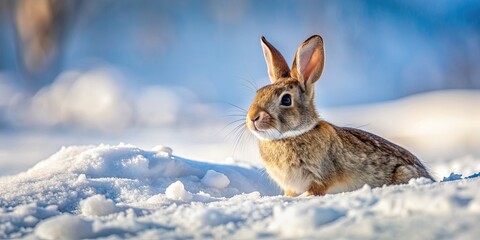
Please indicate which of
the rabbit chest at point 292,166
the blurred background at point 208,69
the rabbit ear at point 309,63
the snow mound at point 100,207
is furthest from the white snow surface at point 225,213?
the blurred background at point 208,69

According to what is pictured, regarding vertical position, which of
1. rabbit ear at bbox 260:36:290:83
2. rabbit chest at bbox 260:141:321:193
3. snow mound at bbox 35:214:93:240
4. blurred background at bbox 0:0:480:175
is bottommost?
snow mound at bbox 35:214:93:240

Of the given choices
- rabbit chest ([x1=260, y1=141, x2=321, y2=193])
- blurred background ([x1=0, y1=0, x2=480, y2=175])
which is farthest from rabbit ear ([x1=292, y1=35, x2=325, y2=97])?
blurred background ([x1=0, y1=0, x2=480, y2=175])

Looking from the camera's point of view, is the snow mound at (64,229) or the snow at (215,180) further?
the snow at (215,180)

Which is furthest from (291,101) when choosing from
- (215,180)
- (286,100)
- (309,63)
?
(215,180)

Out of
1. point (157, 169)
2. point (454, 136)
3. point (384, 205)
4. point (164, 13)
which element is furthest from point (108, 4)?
point (384, 205)

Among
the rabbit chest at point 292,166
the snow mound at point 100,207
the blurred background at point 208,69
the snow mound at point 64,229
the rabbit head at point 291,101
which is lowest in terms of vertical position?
the snow mound at point 64,229

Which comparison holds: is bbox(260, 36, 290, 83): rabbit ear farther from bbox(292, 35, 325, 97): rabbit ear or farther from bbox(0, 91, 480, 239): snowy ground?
bbox(0, 91, 480, 239): snowy ground

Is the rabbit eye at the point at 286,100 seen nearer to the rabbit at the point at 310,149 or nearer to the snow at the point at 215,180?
the rabbit at the point at 310,149

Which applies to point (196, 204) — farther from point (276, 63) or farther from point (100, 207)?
point (276, 63)
